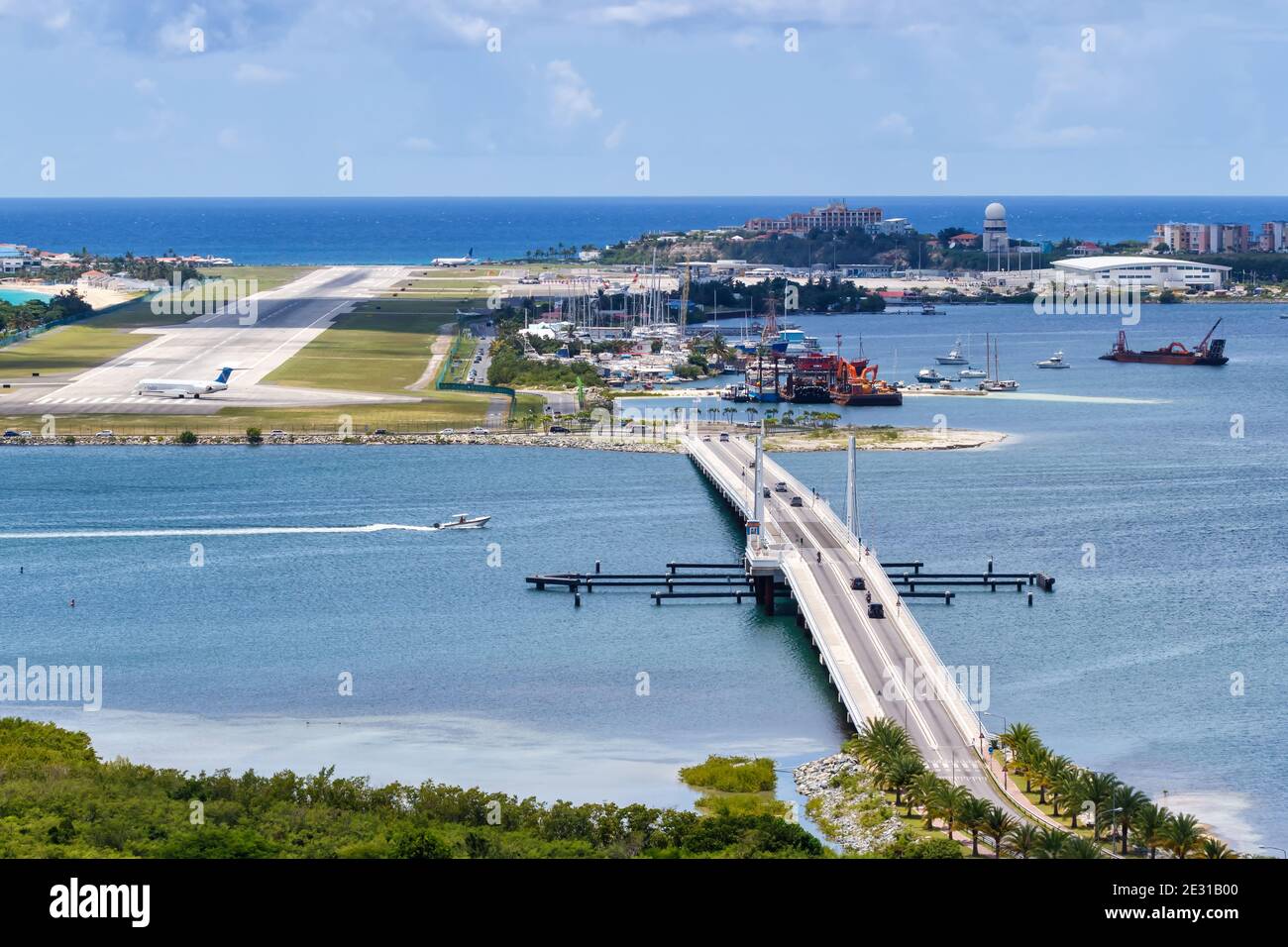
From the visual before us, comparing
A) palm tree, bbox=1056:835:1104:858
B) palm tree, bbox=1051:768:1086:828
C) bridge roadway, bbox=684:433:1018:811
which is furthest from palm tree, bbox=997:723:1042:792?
palm tree, bbox=1056:835:1104:858

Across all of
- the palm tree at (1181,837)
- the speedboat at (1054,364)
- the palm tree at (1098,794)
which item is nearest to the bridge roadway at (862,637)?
the palm tree at (1098,794)

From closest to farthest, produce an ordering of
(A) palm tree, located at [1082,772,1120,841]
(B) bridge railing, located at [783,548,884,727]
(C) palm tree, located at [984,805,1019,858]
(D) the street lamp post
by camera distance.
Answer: (C) palm tree, located at [984,805,1019,858] < (A) palm tree, located at [1082,772,1120,841] < (D) the street lamp post < (B) bridge railing, located at [783,548,884,727]

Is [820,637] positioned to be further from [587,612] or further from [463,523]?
[463,523]

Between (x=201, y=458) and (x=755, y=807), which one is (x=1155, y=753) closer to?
(x=755, y=807)

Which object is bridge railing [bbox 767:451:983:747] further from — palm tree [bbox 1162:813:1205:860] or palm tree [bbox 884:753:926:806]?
palm tree [bbox 1162:813:1205:860]

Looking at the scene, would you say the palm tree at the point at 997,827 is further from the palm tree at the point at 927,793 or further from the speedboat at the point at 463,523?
the speedboat at the point at 463,523
